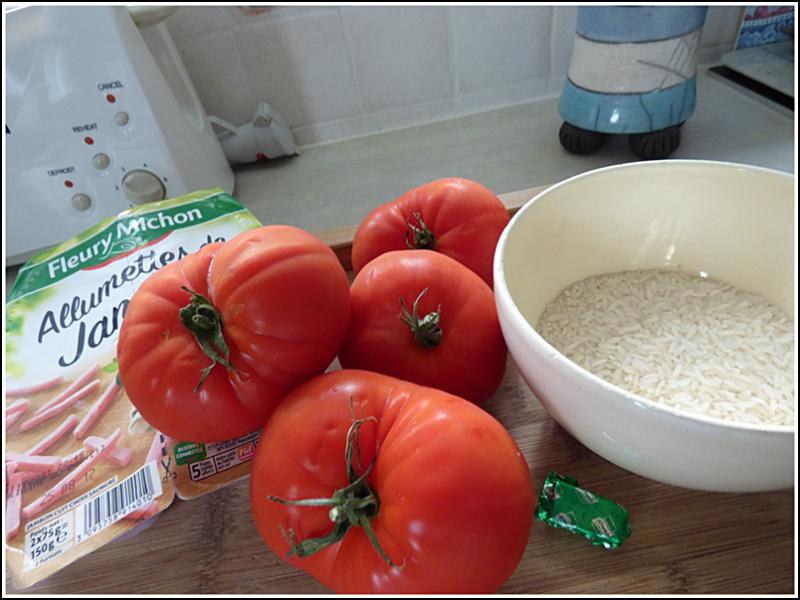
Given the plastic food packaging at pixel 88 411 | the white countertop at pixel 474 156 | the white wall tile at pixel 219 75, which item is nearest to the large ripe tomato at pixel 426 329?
the plastic food packaging at pixel 88 411

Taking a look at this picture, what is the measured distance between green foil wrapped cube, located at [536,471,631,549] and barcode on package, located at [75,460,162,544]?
258 millimetres

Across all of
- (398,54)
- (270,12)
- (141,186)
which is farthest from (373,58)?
(141,186)

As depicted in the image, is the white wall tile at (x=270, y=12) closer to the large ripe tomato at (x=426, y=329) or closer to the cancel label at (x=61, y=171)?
A: the cancel label at (x=61, y=171)

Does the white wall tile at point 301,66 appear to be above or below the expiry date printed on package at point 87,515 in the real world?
above

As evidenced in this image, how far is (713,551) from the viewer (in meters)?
0.31

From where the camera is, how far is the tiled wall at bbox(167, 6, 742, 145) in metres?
0.78

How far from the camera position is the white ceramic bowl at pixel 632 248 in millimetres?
284

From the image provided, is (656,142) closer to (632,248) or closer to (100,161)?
(632,248)

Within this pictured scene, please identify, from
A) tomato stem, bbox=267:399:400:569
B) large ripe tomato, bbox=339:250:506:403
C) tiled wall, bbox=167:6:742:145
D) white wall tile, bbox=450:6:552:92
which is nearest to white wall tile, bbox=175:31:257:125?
tiled wall, bbox=167:6:742:145

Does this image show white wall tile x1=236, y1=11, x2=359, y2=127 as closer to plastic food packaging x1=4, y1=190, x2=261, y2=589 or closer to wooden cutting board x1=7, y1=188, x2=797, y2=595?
plastic food packaging x1=4, y1=190, x2=261, y2=589

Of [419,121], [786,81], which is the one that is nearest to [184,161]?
[419,121]

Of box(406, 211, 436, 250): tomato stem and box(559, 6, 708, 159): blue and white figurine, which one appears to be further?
box(559, 6, 708, 159): blue and white figurine

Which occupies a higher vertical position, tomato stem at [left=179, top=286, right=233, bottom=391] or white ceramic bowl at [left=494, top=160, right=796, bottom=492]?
tomato stem at [left=179, top=286, right=233, bottom=391]

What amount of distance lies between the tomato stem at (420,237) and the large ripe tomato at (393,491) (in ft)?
0.54
